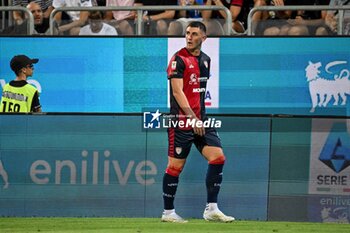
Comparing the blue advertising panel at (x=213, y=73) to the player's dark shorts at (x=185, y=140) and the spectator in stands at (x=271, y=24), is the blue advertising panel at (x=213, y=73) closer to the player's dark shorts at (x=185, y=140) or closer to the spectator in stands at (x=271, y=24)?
the spectator in stands at (x=271, y=24)

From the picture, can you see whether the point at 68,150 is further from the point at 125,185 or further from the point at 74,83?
the point at 74,83

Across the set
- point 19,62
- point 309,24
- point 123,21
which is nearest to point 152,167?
point 19,62

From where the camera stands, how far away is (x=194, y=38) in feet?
36.2

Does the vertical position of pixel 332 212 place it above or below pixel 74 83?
below

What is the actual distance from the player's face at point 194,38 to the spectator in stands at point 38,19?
3735mm

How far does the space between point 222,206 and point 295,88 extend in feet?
9.44

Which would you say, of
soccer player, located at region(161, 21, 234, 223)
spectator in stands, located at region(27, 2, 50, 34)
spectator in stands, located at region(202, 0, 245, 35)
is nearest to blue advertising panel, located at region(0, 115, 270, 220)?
soccer player, located at region(161, 21, 234, 223)

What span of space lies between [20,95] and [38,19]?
6.03 feet

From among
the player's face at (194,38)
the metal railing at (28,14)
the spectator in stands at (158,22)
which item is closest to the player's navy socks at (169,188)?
the player's face at (194,38)

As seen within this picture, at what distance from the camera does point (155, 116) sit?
448 inches

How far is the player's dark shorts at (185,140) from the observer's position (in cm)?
1090

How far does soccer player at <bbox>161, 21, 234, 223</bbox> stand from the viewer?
10.9m

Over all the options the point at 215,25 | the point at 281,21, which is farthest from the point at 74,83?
the point at 281,21

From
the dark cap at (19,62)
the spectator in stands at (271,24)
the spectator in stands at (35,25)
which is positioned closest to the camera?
the dark cap at (19,62)
